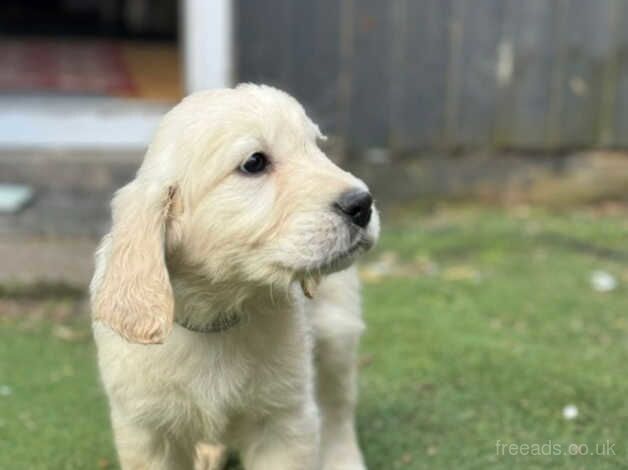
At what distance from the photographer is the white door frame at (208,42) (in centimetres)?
614

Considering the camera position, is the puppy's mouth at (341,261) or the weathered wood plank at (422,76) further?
the weathered wood plank at (422,76)

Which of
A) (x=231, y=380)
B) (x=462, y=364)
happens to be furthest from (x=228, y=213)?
(x=462, y=364)

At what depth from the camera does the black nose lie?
229 cm

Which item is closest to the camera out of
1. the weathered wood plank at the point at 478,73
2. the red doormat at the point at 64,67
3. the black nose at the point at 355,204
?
the black nose at the point at 355,204

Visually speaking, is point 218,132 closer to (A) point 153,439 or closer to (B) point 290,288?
(B) point 290,288

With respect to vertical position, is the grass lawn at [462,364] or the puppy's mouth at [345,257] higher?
the puppy's mouth at [345,257]

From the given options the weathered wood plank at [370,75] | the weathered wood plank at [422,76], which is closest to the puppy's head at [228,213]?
the weathered wood plank at [370,75]

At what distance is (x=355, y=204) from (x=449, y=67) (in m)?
5.08

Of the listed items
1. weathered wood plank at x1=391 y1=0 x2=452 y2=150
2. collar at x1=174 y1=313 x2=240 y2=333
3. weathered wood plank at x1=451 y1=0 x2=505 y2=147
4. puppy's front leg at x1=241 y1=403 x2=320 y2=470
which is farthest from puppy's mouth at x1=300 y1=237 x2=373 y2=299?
weathered wood plank at x1=451 y1=0 x2=505 y2=147

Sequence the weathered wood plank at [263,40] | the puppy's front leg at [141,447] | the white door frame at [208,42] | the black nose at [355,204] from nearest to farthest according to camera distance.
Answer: the black nose at [355,204] → the puppy's front leg at [141,447] → the white door frame at [208,42] → the weathered wood plank at [263,40]

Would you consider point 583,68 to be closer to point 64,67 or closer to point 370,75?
point 370,75

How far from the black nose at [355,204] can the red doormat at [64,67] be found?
17.3ft

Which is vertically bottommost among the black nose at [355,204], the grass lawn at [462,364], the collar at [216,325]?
the grass lawn at [462,364]

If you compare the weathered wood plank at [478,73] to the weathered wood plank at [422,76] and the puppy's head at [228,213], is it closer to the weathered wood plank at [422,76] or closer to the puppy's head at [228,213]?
the weathered wood plank at [422,76]
